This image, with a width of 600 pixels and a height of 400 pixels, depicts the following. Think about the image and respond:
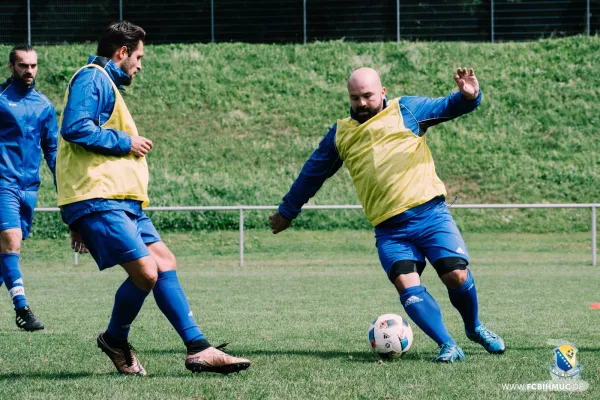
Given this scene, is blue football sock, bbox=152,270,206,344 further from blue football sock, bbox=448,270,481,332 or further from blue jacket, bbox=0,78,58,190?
blue jacket, bbox=0,78,58,190

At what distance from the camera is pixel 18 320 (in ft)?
25.1

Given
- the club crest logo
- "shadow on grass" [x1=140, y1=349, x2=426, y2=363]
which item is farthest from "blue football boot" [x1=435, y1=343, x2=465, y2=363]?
the club crest logo

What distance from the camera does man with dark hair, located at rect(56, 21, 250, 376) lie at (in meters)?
5.16

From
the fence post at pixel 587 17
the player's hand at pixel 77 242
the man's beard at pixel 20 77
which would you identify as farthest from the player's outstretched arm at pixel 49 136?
the fence post at pixel 587 17

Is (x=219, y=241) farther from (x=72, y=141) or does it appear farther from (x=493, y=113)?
(x=72, y=141)

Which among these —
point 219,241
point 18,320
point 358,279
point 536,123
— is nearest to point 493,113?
point 536,123

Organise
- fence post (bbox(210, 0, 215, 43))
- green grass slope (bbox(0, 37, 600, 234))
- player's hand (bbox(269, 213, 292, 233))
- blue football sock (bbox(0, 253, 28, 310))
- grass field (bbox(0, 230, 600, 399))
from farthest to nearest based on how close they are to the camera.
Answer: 1. fence post (bbox(210, 0, 215, 43))
2. green grass slope (bbox(0, 37, 600, 234))
3. blue football sock (bbox(0, 253, 28, 310))
4. player's hand (bbox(269, 213, 292, 233))
5. grass field (bbox(0, 230, 600, 399))

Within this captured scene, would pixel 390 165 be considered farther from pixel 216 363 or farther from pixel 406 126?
pixel 216 363

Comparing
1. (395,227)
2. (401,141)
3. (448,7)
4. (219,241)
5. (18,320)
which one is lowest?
(219,241)

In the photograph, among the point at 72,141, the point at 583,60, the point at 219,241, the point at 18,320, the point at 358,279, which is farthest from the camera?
the point at 583,60

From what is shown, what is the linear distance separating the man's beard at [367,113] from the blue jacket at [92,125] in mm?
1833

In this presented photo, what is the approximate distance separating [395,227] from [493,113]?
2176 cm

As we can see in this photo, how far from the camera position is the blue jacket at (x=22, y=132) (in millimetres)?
7914

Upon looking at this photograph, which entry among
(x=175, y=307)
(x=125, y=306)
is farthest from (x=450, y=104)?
(x=125, y=306)
